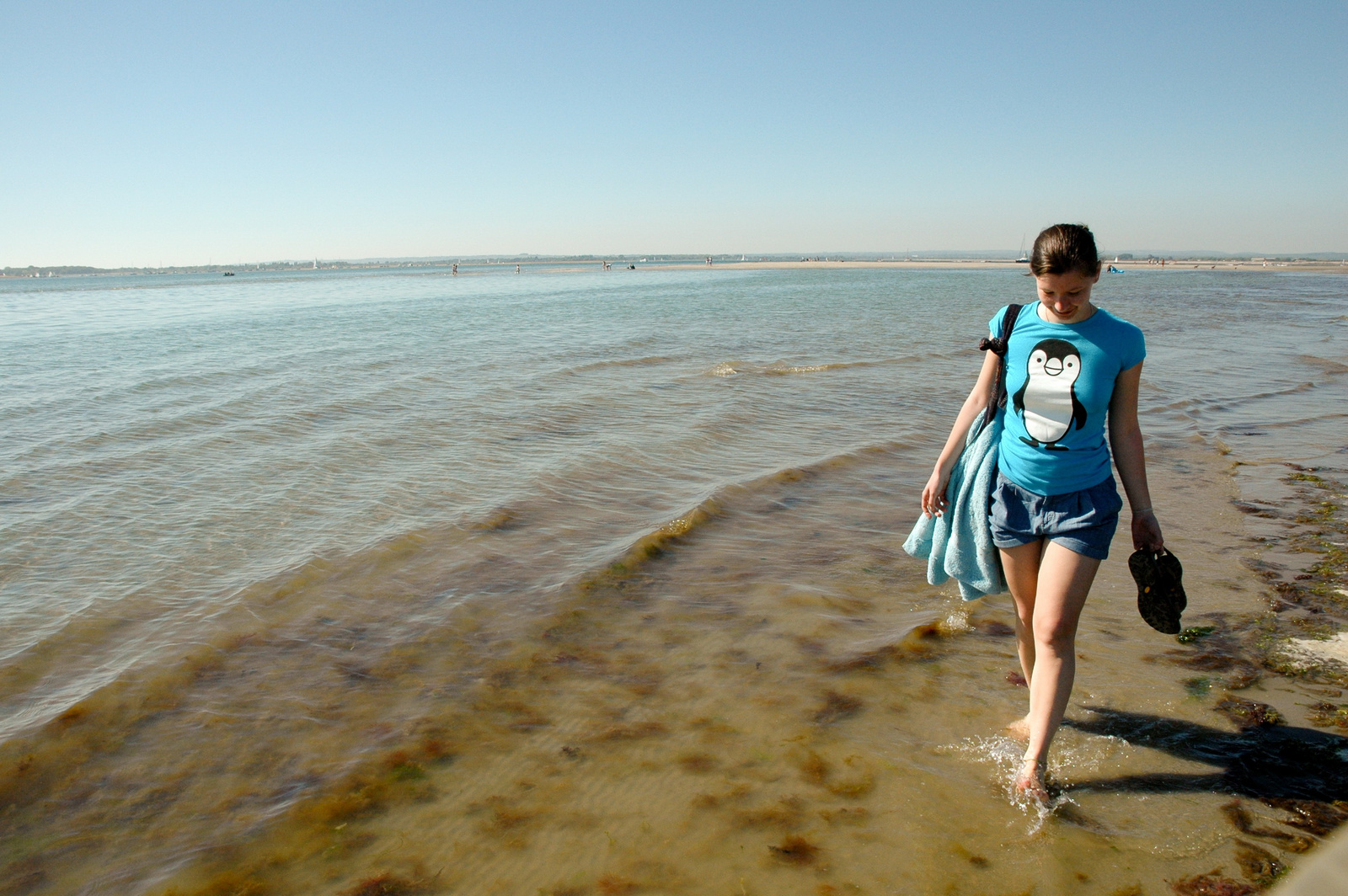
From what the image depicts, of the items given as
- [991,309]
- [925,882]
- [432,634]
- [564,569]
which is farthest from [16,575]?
[991,309]

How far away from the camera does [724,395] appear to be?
12781 millimetres

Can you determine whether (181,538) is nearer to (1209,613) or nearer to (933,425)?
(1209,613)

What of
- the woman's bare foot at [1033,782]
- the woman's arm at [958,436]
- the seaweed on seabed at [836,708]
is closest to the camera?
the woman's bare foot at [1033,782]

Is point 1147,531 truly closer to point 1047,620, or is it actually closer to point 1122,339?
point 1047,620

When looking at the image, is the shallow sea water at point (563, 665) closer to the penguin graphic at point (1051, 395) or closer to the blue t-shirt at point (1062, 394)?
the blue t-shirt at point (1062, 394)

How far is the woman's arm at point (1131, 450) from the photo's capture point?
9.91 feet

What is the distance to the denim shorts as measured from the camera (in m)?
3.04

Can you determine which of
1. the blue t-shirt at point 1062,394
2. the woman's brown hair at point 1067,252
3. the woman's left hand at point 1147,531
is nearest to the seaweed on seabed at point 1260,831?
the woman's left hand at point 1147,531

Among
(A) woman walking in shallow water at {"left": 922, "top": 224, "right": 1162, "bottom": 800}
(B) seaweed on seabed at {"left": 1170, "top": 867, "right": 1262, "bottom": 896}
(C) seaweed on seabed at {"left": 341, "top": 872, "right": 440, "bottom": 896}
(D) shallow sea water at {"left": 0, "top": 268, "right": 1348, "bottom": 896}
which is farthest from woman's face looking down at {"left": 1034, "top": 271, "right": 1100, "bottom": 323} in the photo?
(C) seaweed on seabed at {"left": 341, "top": 872, "right": 440, "bottom": 896}

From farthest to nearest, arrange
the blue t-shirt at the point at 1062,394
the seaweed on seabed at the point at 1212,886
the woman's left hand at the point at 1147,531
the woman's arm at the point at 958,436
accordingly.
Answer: the woman's arm at the point at 958,436 < the woman's left hand at the point at 1147,531 < the blue t-shirt at the point at 1062,394 < the seaweed on seabed at the point at 1212,886

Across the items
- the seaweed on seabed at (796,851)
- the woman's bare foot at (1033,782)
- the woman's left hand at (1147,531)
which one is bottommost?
the seaweed on seabed at (796,851)

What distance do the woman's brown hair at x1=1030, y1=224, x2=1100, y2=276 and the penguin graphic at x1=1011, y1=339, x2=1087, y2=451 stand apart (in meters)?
0.29

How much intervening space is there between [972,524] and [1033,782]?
1.08 meters

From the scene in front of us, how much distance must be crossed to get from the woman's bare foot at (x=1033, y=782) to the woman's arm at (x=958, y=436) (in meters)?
1.11
